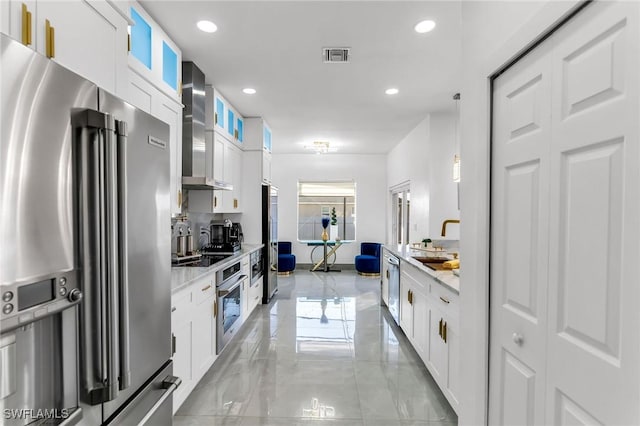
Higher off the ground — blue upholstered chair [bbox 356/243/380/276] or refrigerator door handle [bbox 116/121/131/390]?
refrigerator door handle [bbox 116/121/131/390]

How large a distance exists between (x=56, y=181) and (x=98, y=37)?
0.99 metres

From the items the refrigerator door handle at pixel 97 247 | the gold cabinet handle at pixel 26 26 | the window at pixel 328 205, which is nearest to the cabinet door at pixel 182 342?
the refrigerator door handle at pixel 97 247

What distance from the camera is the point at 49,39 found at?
121 centimetres

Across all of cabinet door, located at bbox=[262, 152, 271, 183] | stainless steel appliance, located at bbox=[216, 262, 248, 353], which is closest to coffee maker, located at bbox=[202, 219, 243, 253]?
stainless steel appliance, located at bbox=[216, 262, 248, 353]

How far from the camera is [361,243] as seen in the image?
807 centimetres

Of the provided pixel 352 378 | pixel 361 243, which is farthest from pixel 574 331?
pixel 361 243

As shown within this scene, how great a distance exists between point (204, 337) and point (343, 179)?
6057 millimetres

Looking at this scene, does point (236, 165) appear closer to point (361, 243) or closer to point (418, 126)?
point (418, 126)

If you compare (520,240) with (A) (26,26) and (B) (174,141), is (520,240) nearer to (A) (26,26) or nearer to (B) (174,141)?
(A) (26,26)

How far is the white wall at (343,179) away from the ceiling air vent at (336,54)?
517cm

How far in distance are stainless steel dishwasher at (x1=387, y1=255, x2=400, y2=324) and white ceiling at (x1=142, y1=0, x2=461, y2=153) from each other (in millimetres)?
2079

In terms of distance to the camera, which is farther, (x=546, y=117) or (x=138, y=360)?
(x=138, y=360)

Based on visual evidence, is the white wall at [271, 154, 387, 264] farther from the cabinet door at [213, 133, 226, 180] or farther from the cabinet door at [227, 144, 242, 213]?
the cabinet door at [213, 133, 226, 180]

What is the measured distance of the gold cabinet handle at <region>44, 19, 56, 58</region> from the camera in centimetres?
120
